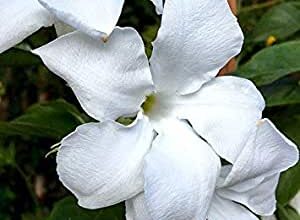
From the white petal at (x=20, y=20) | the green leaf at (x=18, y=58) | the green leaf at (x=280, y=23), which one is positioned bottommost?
the green leaf at (x=280, y=23)

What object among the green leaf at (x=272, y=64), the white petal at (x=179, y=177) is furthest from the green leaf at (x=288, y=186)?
the white petal at (x=179, y=177)

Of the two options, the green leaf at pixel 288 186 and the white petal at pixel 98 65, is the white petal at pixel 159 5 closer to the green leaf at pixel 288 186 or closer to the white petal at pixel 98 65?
the white petal at pixel 98 65

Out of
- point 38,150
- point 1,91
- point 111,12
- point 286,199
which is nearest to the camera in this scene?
point 111,12

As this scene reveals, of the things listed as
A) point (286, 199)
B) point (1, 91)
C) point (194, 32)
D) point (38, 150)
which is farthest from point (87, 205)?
point (38, 150)

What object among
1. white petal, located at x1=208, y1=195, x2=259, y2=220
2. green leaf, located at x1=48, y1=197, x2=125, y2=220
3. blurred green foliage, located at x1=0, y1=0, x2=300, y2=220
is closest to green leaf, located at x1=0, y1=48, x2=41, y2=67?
blurred green foliage, located at x1=0, y1=0, x2=300, y2=220

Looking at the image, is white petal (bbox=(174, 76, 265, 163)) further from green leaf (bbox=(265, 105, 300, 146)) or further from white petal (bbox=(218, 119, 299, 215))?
green leaf (bbox=(265, 105, 300, 146))

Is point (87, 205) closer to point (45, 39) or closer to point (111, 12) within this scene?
point (111, 12)
